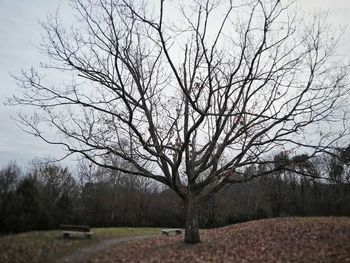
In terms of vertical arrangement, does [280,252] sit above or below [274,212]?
below

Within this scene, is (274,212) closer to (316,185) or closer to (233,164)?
(316,185)

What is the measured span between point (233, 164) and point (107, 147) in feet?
15.7

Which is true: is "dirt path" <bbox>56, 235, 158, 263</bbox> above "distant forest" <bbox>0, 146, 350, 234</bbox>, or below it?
below

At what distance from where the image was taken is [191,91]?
1492cm

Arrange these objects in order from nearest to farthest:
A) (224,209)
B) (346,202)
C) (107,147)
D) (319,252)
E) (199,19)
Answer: (319,252) → (199,19) → (107,147) → (346,202) → (224,209)

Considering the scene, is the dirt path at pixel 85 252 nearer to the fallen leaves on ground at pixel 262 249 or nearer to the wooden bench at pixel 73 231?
the fallen leaves on ground at pixel 262 249

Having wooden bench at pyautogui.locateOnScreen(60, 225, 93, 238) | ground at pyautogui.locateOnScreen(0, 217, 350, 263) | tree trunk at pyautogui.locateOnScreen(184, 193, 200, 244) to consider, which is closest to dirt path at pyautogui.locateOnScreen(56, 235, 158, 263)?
ground at pyautogui.locateOnScreen(0, 217, 350, 263)

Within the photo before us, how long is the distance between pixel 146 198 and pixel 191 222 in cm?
2104

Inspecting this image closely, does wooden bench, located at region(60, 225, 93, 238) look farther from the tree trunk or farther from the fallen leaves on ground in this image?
the tree trunk

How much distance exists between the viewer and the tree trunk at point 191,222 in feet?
43.6

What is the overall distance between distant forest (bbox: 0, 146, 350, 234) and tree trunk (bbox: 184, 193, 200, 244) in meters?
1.38

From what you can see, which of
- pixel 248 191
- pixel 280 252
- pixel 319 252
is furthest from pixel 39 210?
pixel 248 191

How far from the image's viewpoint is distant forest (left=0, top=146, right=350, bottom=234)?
10.6 metres

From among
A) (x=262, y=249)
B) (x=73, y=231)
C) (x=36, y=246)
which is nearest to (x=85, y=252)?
(x=73, y=231)
